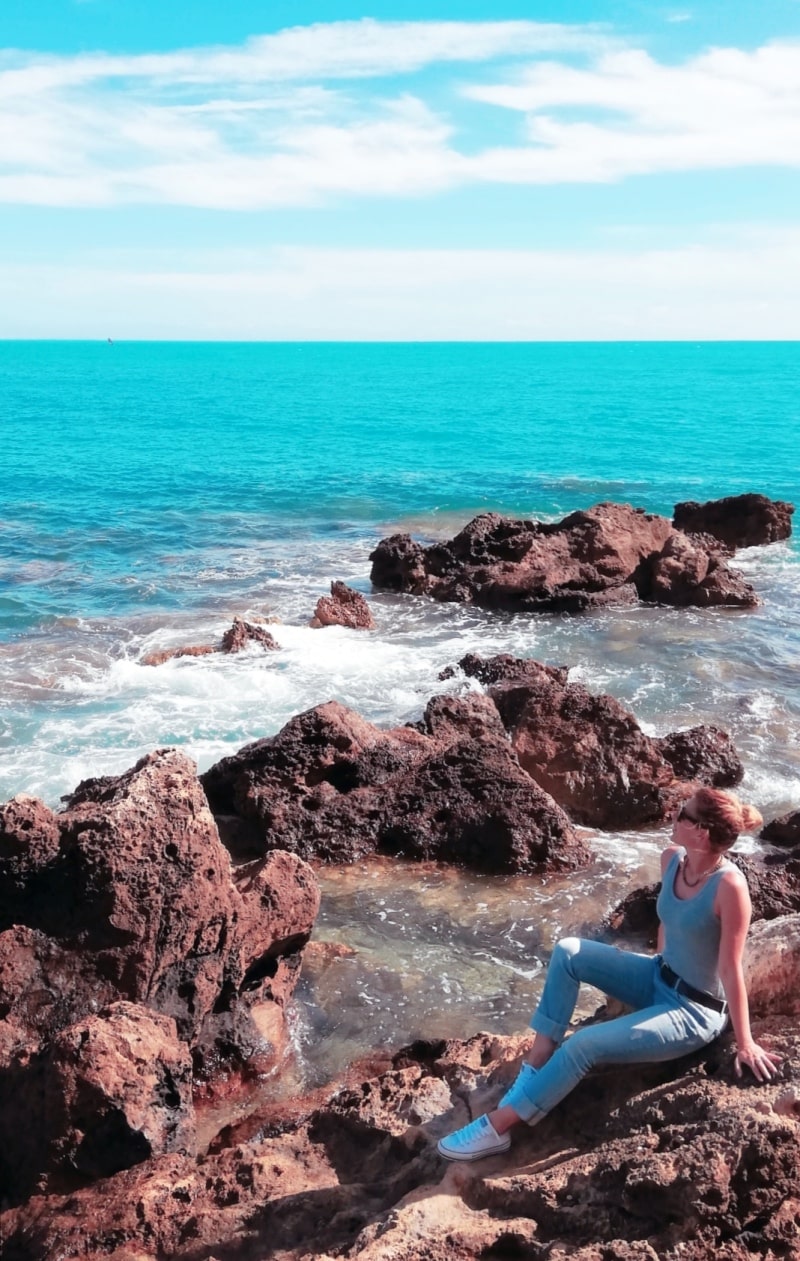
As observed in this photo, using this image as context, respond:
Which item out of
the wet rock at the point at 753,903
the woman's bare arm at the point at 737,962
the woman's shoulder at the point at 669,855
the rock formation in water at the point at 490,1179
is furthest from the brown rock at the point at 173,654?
the woman's bare arm at the point at 737,962

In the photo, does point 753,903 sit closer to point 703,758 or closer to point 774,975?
point 703,758

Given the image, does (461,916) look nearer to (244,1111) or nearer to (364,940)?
(364,940)

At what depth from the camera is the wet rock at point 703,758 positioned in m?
13.1

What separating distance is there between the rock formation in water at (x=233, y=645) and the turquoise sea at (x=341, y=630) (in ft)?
1.16

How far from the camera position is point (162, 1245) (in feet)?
16.6

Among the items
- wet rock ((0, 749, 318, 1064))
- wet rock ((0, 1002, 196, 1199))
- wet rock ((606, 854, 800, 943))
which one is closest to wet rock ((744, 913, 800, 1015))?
wet rock ((0, 1002, 196, 1199))

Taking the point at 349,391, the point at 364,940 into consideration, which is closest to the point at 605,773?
the point at 364,940

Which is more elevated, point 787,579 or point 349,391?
point 349,391

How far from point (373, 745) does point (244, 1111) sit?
532 centimetres

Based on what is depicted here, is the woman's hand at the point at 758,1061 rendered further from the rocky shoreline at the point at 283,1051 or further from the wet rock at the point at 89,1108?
the wet rock at the point at 89,1108

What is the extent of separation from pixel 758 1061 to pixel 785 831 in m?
7.48

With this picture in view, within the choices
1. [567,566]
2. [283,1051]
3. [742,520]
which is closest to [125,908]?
[283,1051]

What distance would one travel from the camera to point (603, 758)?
12.3 metres

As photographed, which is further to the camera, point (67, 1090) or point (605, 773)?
point (605, 773)
